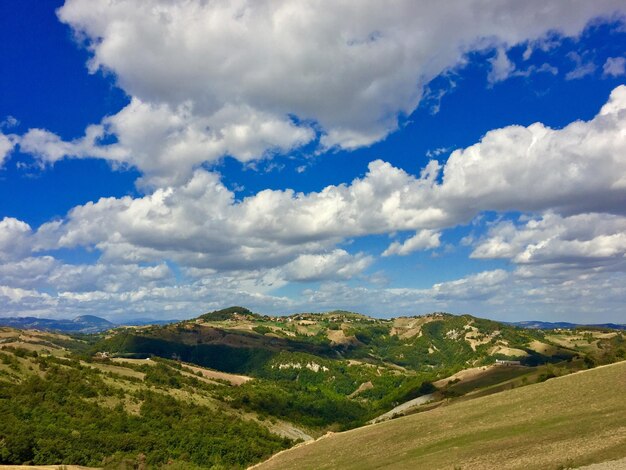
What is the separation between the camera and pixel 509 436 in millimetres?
44781

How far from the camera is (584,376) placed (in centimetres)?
7031

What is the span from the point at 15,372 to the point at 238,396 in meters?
85.8

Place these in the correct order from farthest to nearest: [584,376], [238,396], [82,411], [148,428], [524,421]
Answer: [238,396], [148,428], [82,411], [584,376], [524,421]

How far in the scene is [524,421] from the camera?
49.8 meters

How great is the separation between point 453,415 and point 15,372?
102 metres

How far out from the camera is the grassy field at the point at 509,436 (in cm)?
3638

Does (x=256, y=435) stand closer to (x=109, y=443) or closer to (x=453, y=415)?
(x=109, y=443)

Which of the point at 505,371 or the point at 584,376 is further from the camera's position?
the point at 505,371

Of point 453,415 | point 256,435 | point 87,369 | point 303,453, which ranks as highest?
point 87,369

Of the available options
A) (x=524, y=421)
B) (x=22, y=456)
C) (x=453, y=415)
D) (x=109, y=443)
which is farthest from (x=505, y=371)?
(x=22, y=456)

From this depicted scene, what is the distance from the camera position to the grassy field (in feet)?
119

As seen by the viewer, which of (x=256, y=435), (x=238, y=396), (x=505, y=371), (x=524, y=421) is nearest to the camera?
(x=524, y=421)

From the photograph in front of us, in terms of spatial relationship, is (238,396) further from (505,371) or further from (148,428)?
(505,371)

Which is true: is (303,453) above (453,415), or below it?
below
